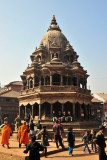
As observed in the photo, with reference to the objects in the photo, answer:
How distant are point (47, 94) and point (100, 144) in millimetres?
19071

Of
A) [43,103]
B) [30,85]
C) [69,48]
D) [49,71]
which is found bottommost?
[43,103]

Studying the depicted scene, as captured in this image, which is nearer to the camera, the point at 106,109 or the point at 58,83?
the point at 58,83

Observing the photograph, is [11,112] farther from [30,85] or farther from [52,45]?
[52,45]

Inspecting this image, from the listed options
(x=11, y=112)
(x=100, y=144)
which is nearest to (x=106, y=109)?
(x=11, y=112)

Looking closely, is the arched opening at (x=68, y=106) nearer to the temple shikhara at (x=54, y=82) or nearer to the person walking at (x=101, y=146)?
the temple shikhara at (x=54, y=82)

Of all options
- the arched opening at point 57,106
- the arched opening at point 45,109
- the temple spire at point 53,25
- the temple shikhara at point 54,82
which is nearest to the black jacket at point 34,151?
the temple shikhara at point 54,82

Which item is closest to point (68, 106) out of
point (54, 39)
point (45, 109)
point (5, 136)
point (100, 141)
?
point (45, 109)

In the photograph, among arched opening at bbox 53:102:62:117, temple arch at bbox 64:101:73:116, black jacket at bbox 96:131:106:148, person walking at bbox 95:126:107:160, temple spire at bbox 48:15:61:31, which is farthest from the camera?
temple spire at bbox 48:15:61:31

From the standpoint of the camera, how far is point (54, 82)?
28.2m

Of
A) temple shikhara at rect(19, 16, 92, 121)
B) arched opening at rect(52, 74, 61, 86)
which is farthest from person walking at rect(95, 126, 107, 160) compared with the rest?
arched opening at rect(52, 74, 61, 86)

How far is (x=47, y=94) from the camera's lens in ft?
87.2

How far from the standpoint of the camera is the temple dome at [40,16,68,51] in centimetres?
3373

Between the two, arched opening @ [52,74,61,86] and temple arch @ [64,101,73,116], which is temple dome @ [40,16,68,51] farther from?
temple arch @ [64,101,73,116]

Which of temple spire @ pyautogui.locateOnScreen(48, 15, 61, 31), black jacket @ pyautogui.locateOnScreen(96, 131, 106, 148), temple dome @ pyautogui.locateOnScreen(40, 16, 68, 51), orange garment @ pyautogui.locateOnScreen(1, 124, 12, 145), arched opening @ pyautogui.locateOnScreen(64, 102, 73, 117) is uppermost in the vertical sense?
temple spire @ pyautogui.locateOnScreen(48, 15, 61, 31)
